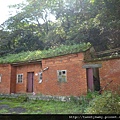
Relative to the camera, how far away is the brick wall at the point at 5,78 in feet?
47.2

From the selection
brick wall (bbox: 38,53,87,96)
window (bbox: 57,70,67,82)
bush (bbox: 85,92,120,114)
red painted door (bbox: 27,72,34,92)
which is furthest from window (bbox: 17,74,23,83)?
bush (bbox: 85,92,120,114)

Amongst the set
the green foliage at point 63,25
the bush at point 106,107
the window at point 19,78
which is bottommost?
the bush at point 106,107

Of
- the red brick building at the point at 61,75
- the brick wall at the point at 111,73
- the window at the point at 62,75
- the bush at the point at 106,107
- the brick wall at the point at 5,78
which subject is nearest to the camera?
the bush at the point at 106,107

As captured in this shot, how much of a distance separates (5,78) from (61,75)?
6.78 m

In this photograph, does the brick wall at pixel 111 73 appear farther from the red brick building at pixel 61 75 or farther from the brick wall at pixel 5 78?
the brick wall at pixel 5 78

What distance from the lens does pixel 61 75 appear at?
37.9 ft

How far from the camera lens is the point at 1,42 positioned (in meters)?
23.2

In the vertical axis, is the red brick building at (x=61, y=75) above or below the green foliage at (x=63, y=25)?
below

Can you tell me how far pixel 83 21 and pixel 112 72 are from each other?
433 inches

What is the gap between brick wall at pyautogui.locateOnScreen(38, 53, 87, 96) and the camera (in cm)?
1052

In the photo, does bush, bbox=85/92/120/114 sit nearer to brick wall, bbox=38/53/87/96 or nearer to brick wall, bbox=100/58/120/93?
brick wall, bbox=100/58/120/93

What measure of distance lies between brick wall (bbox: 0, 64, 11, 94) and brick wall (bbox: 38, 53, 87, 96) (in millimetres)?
4115

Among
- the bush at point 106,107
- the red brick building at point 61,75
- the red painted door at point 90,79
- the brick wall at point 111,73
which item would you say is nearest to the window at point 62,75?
the red brick building at point 61,75

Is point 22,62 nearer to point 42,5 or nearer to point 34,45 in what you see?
point 34,45
